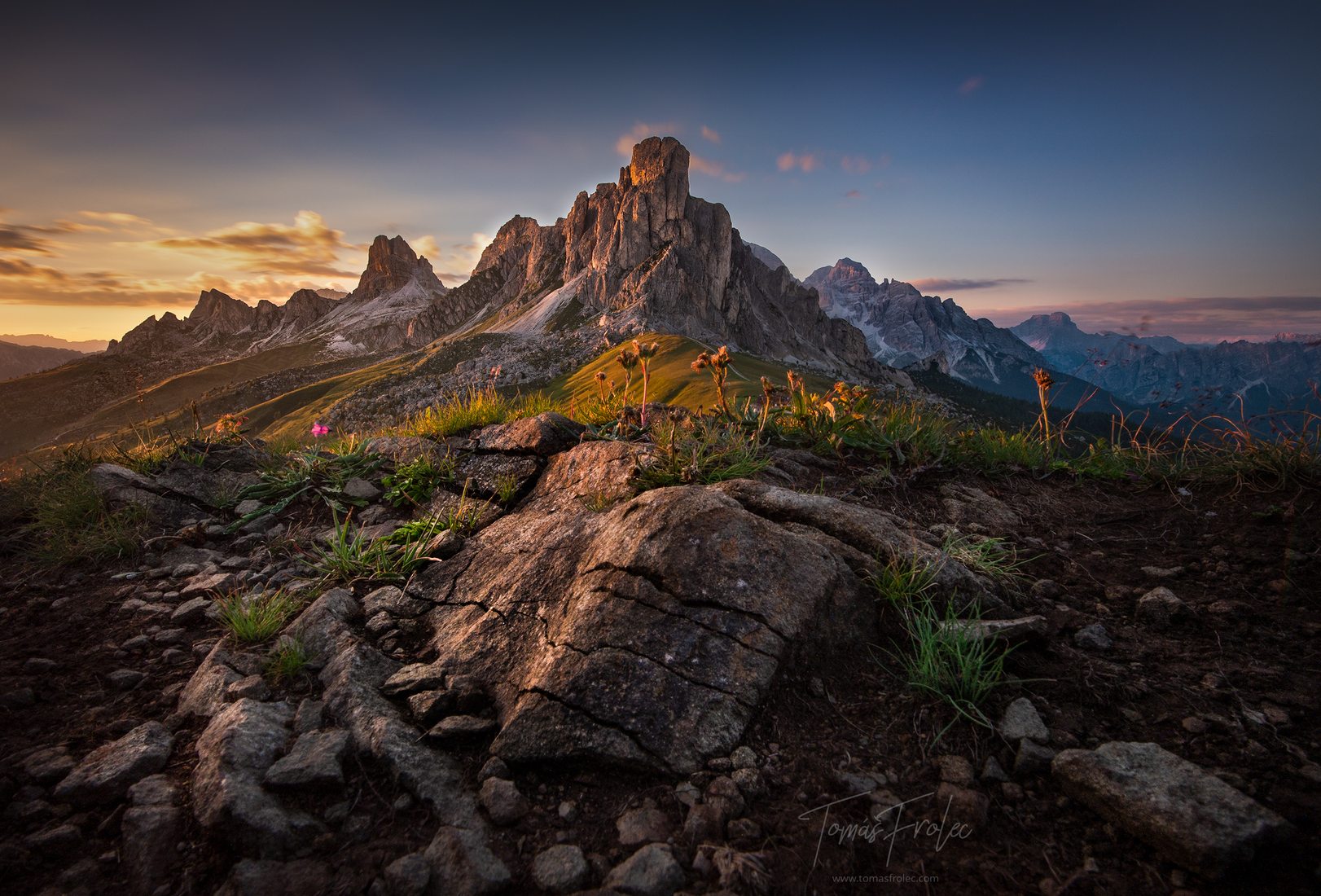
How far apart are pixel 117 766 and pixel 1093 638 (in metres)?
5.51

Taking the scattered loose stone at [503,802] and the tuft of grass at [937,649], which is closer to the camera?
the scattered loose stone at [503,802]

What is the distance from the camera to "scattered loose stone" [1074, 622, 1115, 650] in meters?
3.23

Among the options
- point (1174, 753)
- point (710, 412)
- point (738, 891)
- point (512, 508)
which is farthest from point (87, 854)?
point (710, 412)

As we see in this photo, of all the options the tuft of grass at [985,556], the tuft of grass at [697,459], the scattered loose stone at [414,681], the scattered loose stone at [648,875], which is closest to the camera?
the scattered loose stone at [648,875]

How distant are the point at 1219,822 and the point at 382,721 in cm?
374

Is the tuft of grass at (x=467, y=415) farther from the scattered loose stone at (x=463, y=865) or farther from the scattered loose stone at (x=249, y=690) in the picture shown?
the scattered loose stone at (x=463, y=865)

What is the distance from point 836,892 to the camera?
200 cm

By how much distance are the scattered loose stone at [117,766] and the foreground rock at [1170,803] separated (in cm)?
450

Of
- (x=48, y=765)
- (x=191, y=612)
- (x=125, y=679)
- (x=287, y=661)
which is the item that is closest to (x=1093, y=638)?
(x=287, y=661)

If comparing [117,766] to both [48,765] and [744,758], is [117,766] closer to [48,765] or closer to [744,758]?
[48,765]

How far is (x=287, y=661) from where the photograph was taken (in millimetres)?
3471

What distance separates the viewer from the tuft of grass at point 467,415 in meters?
7.52

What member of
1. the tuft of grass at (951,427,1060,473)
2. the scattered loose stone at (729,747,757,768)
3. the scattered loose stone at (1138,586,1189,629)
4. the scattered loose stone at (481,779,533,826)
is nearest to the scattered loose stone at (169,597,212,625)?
the scattered loose stone at (481,779,533,826)

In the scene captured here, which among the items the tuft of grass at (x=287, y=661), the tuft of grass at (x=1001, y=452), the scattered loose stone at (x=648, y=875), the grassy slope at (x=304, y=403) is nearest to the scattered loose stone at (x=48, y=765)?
the tuft of grass at (x=287, y=661)
